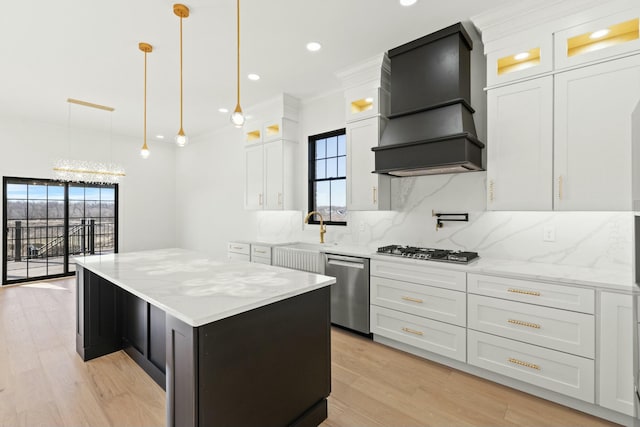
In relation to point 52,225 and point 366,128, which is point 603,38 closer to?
point 366,128

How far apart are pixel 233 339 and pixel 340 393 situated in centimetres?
124

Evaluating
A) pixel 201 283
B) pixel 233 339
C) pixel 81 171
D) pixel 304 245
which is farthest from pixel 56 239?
pixel 233 339

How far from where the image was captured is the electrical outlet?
2594 millimetres

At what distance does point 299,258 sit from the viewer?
147 inches

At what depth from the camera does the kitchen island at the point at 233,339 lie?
1.39m

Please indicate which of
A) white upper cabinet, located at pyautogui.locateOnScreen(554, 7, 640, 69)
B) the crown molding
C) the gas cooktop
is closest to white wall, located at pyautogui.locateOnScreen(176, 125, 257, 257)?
the gas cooktop

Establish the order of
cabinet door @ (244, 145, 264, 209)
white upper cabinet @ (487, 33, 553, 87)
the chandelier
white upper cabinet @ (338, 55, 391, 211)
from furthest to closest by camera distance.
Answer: cabinet door @ (244, 145, 264, 209) < the chandelier < white upper cabinet @ (338, 55, 391, 211) < white upper cabinet @ (487, 33, 553, 87)

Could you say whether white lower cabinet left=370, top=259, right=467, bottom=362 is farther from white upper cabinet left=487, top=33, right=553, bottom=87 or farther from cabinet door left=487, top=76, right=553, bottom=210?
white upper cabinet left=487, top=33, right=553, bottom=87

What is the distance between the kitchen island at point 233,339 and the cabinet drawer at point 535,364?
1328 millimetres

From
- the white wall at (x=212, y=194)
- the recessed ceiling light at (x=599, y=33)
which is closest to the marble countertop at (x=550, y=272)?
the recessed ceiling light at (x=599, y=33)

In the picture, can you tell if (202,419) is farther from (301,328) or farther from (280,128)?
(280,128)

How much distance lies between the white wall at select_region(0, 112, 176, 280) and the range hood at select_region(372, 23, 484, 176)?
19.6 ft

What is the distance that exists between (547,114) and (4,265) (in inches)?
319

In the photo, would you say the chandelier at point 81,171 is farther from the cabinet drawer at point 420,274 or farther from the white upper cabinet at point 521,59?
the white upper cabinet at point 521,59
